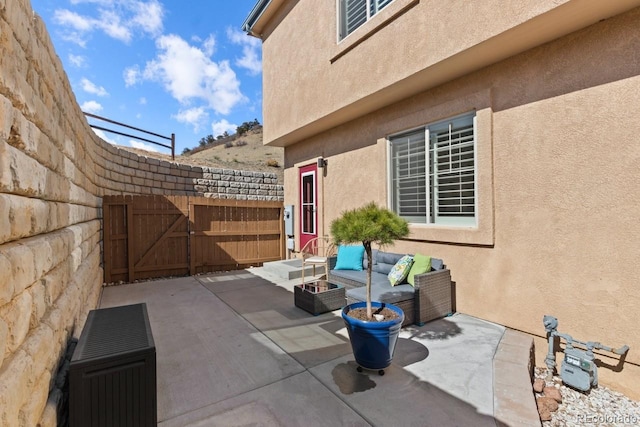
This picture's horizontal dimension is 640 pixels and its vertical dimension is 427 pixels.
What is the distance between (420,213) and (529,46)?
281 cm

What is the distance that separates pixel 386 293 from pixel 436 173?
224 cm

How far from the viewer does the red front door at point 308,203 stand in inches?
322

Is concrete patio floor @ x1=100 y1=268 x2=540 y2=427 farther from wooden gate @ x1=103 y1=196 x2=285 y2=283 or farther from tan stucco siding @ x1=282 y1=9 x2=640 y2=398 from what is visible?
wooden gate @ x1=103 y1=196 x2=285 y2=283

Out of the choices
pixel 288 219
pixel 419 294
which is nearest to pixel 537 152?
pixel 419 294

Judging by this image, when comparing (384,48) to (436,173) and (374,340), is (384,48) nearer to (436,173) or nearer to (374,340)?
(436,173)

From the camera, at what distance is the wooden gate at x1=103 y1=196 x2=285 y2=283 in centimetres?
729

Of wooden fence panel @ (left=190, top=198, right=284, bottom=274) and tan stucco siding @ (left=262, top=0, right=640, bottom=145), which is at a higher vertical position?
tan stucco siding @ (left=262, top=0, right=640, bottom=145)

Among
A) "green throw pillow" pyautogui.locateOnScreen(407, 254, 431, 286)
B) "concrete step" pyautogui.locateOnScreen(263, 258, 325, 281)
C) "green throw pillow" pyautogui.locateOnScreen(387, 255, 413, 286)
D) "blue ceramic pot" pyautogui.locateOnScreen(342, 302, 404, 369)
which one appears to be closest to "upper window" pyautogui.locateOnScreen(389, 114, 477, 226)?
"green throw pillow" pyautogui.locateOnScreen(407, 254, 431, 286)

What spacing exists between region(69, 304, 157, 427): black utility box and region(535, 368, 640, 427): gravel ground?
332 centimetres

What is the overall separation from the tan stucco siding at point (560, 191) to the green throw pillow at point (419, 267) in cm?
39

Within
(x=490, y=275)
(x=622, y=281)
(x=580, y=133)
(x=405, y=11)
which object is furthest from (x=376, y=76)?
(x=622, y=281)

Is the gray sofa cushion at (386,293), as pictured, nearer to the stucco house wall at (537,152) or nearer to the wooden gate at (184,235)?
the stucco house wall at (537,152)

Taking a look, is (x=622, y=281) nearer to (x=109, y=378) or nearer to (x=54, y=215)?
(x=109, y=378)

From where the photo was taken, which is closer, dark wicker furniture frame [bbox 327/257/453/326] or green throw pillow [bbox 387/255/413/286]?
dark wicker furniture frame [bbox 327/257/453/326]
